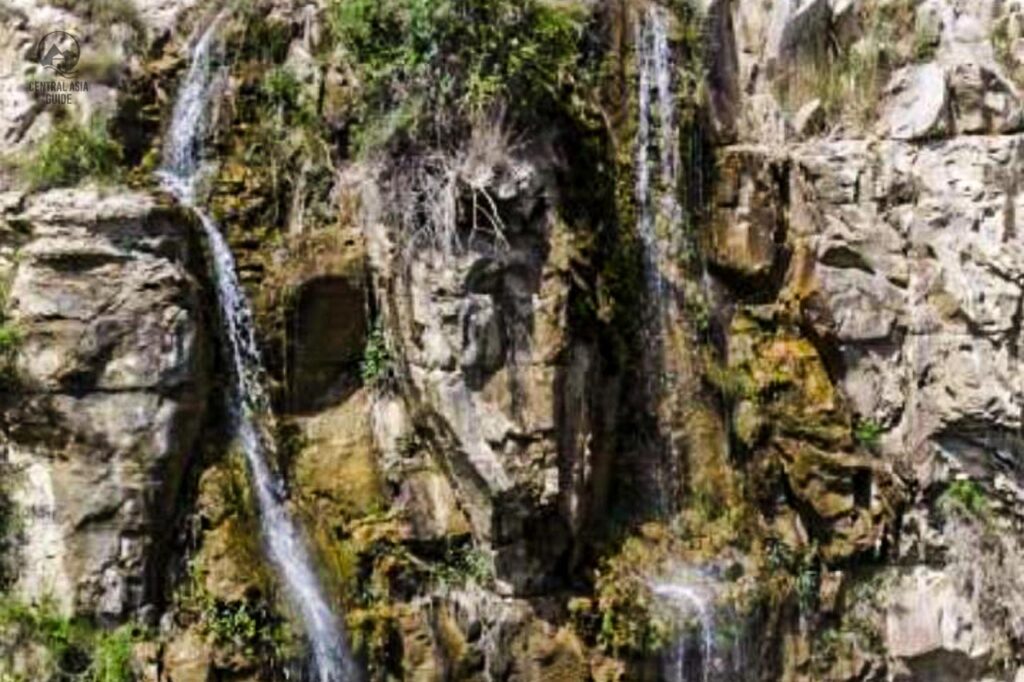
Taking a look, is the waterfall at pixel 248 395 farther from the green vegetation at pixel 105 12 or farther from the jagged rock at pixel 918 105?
the jagged rock at pixel 918 105

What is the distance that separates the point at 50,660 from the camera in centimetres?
833

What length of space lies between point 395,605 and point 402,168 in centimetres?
274

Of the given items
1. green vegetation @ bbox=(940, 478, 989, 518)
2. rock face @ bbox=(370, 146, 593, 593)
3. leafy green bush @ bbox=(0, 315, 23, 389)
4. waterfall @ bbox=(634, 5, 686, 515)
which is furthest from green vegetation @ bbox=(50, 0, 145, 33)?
green vegetation @ bbox=(940, 478, 989, 518)

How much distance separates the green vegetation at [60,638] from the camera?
8.33 metres

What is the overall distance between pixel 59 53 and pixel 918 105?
A: 5.90 meters

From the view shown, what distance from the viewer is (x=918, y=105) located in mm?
9859

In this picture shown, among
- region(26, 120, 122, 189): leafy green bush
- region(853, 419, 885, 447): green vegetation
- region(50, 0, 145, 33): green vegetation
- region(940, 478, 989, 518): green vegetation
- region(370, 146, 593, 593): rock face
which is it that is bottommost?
region(940, 478, 989, 518): green vegetation

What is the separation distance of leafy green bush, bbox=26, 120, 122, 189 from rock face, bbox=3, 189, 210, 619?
1.12 ft

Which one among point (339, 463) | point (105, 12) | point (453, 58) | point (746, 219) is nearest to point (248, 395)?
point (339, 463)

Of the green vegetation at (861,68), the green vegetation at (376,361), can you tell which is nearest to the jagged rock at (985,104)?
the green vegetation at (861,68)

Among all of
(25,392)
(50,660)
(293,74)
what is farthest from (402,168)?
(50,660)

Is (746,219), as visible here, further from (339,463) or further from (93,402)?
(93,402)

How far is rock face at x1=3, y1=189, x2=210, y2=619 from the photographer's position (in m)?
8.37

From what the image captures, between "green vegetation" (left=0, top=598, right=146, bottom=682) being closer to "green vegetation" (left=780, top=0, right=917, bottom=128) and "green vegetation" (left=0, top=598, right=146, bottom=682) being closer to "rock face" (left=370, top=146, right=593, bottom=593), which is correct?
"rock face" (left=370, top=146, right=593, bottom=593)
